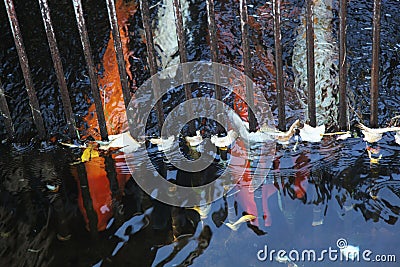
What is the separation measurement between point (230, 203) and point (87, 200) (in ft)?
2.47

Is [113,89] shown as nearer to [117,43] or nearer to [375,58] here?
[117,43]

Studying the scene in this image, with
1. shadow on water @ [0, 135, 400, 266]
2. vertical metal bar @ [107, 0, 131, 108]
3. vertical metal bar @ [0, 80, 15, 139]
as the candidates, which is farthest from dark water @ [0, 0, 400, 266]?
vertical metal bar @ [107, 0, 131, 108]

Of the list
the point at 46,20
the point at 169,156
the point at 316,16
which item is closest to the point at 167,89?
the point at 169,156

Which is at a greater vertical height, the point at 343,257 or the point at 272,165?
the point at 272,165

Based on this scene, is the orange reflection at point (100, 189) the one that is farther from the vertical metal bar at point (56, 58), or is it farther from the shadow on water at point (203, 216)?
the vertical metal bar at point (56, 58)

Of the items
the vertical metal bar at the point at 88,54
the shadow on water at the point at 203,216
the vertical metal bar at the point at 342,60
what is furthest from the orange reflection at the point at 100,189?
the vertical metal bar at the point at 342,60

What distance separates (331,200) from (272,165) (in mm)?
398

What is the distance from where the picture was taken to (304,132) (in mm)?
2637

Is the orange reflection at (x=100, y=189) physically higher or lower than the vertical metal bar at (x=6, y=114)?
lower

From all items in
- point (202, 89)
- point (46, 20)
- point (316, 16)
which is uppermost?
point (46, 20)

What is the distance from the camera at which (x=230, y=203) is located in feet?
7.06

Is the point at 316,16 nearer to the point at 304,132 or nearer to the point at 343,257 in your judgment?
the point at 304,132

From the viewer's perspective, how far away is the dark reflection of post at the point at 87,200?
2.07 metres

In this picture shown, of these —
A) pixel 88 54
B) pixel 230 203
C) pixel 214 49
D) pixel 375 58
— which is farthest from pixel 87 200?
pixel 375 58
